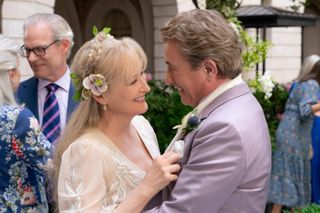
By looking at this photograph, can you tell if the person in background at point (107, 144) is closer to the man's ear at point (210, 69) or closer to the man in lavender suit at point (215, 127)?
the man in lavender suit at point (215, 127)

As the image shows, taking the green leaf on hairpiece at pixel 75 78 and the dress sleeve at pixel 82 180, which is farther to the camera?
the green leaf on hairpiece at pixel 75 78

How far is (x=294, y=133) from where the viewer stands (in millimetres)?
7000

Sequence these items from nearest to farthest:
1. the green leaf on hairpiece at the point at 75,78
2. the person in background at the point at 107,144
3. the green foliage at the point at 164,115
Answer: the person in background at the point at 107,144, the green leaf on hairpiece at the point at 75,78, the green foliage at the point at 164,115

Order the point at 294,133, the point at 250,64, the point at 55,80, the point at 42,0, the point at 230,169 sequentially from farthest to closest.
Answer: the point at 42,0 < the point at 250,64 < the point at 294,133 < the point at 55,80 < the point at 230,169

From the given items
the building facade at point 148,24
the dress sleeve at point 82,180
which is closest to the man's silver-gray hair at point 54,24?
the dress sleeve at point 82,180

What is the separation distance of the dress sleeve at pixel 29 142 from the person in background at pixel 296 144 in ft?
14.6

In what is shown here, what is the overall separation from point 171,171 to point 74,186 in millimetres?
388

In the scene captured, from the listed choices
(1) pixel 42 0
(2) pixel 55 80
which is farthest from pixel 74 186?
(1) pixel 42 0

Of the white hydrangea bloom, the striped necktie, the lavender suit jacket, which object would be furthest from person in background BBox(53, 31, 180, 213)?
the white hydrangea bloom

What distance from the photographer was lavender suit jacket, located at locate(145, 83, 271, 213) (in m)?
2.00

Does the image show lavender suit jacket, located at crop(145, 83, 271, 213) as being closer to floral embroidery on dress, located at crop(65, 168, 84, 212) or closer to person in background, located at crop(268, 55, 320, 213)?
floral embroidery on dress, located at crop(65, 168, 84, 212)

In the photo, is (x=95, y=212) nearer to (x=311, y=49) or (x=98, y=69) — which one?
(x=98, y=69)

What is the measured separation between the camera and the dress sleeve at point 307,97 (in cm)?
678

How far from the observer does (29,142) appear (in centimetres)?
287
